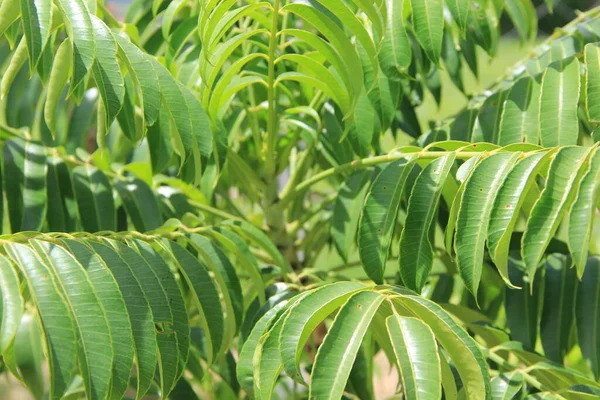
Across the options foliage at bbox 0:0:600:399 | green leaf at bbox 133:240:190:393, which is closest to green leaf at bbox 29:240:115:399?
foliage at bbox 0:0:600:399

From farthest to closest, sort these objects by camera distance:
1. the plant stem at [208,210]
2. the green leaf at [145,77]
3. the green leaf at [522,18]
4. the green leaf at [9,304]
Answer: the green leaf at [522,18] → the plant stem at [208,210] → the green leaf at [145,77] → the green leaf at [9,304]

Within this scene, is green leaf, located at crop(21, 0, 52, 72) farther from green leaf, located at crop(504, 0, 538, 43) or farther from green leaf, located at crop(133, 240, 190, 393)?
green leaf, located at crop(504, 0, 538, 43)

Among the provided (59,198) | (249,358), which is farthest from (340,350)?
(59,198)

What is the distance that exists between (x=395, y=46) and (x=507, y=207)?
368mm

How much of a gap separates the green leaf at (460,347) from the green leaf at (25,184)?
62 centimetres

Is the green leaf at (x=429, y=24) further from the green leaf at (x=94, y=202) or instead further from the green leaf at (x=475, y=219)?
the green leaf at (x=94, y=202)

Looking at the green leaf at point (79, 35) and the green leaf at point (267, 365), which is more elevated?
the green leaf at point (79, 35)

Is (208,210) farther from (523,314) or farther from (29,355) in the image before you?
(523,314)

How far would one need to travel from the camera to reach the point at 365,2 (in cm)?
89

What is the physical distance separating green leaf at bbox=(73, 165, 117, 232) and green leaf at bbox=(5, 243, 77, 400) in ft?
1.41

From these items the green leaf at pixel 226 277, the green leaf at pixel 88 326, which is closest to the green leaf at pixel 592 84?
the green leaf at pixel 226 277

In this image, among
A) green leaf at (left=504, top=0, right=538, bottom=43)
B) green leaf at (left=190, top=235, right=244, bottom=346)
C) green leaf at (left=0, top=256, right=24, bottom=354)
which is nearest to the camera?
green leaf at (left=0, top=256, right=24, bottom=354)

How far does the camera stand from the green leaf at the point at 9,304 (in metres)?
0.67

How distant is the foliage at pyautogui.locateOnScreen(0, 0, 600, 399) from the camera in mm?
746
